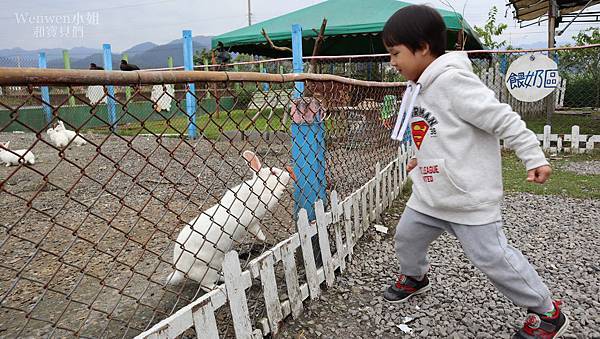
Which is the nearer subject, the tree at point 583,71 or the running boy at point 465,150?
the running boy at point 465,150

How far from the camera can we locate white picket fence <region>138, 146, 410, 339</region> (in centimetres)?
160

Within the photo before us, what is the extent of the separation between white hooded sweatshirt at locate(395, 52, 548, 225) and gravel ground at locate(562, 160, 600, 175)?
16.4ft

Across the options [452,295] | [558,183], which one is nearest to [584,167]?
[558,183]

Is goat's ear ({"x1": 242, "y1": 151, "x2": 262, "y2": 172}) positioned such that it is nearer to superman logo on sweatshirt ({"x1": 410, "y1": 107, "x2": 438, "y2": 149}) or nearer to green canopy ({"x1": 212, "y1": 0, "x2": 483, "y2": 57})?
superman logo on sweatshirt ({"x1": 410, "y1": 107, "x2": 438, "y2": 149})

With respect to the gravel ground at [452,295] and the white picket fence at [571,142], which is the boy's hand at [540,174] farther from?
the white picket fence at [571,142]

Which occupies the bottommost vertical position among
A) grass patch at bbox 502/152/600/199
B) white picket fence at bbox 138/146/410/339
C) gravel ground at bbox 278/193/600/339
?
gravel ground at bbox 278/193/600/339

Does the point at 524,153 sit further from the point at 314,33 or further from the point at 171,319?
the point at 314,33

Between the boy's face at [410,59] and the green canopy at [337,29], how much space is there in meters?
8.47

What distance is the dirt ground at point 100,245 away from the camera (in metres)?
1.61

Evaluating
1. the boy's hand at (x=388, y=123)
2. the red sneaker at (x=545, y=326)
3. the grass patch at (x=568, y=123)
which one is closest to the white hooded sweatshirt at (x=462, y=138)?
the red sneaker at (x=545, y=326)

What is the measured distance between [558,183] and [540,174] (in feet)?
13.8

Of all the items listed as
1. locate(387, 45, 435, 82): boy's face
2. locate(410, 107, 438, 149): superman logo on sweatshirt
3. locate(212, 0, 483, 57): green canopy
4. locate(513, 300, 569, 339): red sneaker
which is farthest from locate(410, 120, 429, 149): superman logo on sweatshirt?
locate(212, 0, 483, 57): green canopy

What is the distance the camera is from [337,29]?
422 inches

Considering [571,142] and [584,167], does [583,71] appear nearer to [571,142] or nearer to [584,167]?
[571,142]
